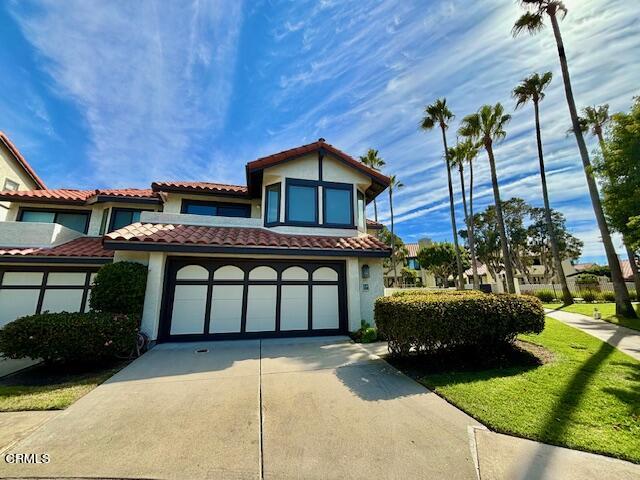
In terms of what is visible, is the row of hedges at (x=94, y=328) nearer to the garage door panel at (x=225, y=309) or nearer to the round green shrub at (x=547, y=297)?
the garage door panel at (x=225, y=309)

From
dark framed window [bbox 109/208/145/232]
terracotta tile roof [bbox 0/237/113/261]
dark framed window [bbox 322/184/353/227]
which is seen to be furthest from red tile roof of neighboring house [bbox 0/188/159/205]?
dark framed window [bbox 322/184/353/227]

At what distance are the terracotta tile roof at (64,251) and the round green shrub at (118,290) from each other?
285 cm

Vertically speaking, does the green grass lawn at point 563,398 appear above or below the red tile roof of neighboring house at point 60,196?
below

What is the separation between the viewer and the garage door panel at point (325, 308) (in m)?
9.73

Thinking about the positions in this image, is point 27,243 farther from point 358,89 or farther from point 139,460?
point 358,89

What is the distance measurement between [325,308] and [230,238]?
4351mm

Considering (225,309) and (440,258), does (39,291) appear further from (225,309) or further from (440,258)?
(440,258)

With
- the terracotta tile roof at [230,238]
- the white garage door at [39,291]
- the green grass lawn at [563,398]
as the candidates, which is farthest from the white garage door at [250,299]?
the green grass lawn at [563,398]

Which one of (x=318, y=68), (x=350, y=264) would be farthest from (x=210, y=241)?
(x=318, y=68)

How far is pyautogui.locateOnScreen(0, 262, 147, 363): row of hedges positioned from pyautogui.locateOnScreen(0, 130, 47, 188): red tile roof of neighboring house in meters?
14.1

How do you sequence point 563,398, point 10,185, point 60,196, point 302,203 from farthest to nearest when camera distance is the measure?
point 10,185
point 60,196
point 302,203
point 563,398

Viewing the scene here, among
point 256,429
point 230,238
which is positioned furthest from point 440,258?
point 256,429

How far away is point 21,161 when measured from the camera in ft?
49.7

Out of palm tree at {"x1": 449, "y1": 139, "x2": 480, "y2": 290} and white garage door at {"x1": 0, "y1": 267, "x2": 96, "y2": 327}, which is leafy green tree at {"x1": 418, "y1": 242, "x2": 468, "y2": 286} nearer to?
palm tree at {"x1": 449, "y1": 139, "x2": 480, "y2": 290}
